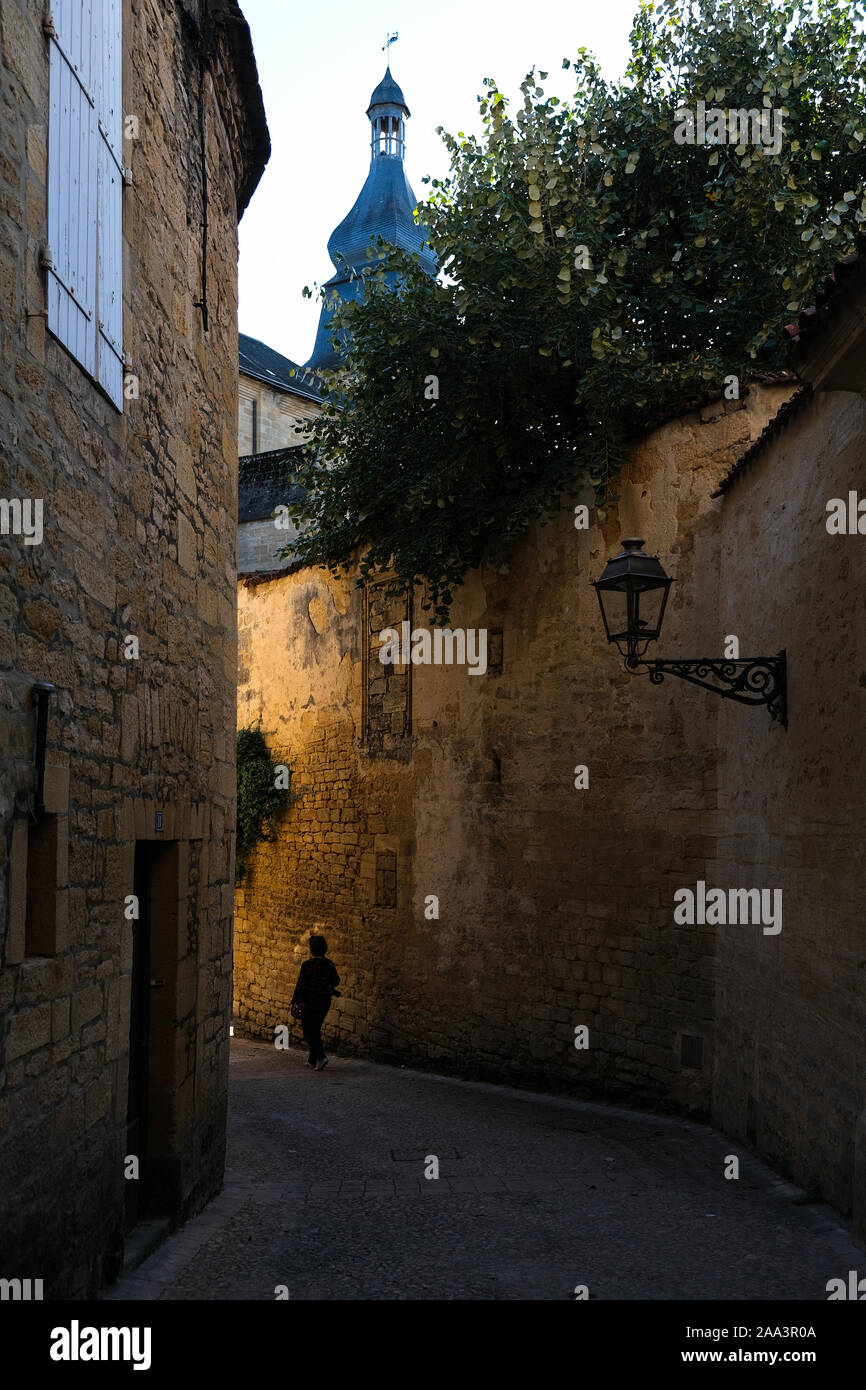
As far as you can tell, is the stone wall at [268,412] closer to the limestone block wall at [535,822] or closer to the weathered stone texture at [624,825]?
the weathered stone texture at [624,825]

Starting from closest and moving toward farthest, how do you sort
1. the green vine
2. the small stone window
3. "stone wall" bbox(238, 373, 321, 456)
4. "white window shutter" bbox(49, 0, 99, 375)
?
"white window shutter" bbox(49, 0, 99, 375) < the small stone window < the green vine < "stone wall" bbox(238, 373, 321, 456)

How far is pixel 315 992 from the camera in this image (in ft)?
35.6

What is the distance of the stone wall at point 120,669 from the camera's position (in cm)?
366

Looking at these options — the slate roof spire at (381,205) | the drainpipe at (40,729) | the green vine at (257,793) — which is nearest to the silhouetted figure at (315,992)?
the green vine at (257,793)

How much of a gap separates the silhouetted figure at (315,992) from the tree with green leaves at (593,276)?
3313 millimetres

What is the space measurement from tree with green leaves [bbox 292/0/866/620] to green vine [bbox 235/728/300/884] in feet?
12.1

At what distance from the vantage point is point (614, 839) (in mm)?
9258

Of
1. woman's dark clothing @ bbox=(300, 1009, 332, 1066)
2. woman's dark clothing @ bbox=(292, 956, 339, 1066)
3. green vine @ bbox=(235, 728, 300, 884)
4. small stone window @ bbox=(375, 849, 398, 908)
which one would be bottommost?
woman's dark clothing @ bbox=(300, 1009, 332, 1066)

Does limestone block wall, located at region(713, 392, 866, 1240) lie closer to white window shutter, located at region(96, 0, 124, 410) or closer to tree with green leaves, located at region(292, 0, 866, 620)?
tree with green leaves, located at region(292, 0, 866, 620)

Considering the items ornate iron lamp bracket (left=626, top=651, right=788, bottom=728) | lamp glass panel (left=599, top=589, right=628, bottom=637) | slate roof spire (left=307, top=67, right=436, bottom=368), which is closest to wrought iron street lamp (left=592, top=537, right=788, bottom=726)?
ornate iron lamp bracket (left=626, top=651, right=788, bottom=728)

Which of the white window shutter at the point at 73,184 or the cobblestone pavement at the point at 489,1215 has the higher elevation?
the white window shutter at the point at 73,184

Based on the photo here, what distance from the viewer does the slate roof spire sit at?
121 feet

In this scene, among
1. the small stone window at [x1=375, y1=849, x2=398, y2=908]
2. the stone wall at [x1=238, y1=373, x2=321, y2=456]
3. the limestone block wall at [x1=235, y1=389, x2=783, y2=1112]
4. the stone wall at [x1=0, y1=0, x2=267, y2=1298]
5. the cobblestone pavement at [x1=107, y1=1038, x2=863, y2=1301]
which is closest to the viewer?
the stone wall at [x1=0, y1=0, x2=267, y2=1298]
